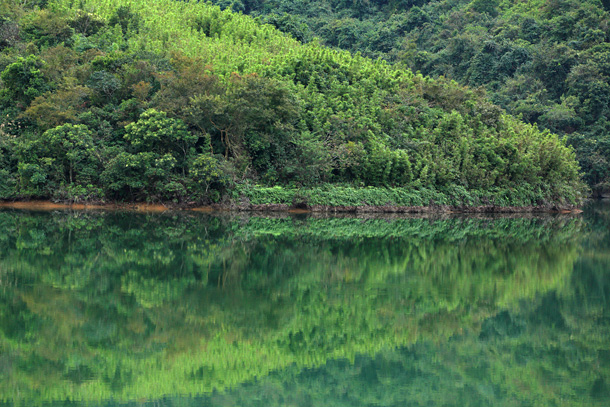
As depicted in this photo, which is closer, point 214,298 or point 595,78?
point 214,298

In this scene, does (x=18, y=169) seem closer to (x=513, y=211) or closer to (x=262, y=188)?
(x=262, y=188)

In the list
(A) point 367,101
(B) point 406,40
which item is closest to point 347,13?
(B) point 406,40

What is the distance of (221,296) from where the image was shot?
12.6 meters

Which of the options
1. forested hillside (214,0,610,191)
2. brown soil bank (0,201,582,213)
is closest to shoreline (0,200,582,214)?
brown soil bank (0,201,582,213)

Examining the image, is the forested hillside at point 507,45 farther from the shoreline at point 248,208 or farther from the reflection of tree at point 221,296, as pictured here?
the reflection of tree at point 221,296

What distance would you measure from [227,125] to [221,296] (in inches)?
897

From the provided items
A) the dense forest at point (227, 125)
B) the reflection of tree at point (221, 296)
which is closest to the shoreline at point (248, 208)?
the dense forest at point (227, 125)

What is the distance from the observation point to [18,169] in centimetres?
3206

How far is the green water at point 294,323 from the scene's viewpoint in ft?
26.6

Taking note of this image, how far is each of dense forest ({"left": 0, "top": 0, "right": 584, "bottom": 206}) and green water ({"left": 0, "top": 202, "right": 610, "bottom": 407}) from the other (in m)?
12.5

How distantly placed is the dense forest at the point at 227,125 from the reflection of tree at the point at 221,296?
911 centimetres

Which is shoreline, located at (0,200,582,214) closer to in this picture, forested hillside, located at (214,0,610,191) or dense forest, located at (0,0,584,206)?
dense forest, located at (0,0,584,206)

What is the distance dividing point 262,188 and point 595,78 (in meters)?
35.2

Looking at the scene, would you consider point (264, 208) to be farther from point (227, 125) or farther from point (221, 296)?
point (221, 296)
